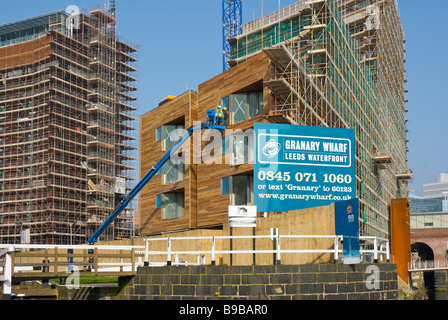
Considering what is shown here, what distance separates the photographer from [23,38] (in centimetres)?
10362

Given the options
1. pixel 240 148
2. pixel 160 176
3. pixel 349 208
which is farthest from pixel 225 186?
pixel 349 208

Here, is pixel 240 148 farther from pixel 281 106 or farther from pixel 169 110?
pixel 169 110

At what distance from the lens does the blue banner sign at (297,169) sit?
27812 millimetres

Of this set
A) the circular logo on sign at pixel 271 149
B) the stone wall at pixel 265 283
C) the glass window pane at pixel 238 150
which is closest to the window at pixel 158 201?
the glass window pane at pixel 238 150

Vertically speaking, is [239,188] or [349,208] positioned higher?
[239,188]

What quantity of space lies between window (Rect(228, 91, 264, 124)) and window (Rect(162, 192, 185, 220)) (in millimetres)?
9104

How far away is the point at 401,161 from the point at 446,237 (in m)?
14.3

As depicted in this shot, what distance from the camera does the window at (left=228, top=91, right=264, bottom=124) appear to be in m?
38.2

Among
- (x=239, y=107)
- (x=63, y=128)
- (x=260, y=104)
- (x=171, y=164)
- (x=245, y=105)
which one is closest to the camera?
(x=260, y=104)

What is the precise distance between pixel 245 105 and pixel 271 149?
1143 cm

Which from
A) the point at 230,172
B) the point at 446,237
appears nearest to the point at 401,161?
the point at 446,237

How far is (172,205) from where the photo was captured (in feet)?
149
